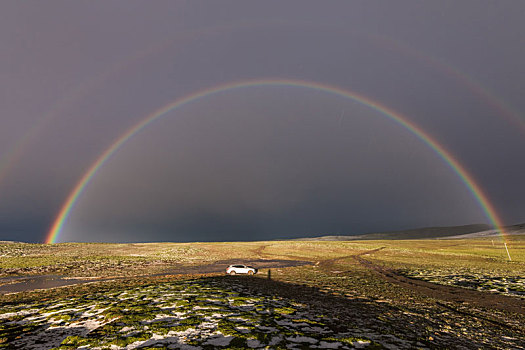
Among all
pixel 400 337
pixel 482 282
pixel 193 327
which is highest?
pixel 193 327

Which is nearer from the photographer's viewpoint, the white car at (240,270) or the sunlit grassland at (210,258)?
the white car at (240,270)

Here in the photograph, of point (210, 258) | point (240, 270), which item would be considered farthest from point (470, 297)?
point (210, 258)

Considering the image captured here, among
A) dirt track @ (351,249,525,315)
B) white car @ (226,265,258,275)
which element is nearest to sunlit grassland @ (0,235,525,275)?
white car @ (226,265,258,275)

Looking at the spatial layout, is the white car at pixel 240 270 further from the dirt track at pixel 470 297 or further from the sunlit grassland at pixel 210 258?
the dirt track at pixel 470 297

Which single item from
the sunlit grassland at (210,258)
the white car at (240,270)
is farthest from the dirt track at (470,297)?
the white car at (240,270)

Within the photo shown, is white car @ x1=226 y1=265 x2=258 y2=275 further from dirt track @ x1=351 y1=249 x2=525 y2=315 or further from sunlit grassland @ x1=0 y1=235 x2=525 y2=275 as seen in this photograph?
dirt track @ x1=351 y1=249 x2=525 y2=315

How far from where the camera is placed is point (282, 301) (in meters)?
17.9

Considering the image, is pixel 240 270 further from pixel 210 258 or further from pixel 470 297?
pixel 210 258

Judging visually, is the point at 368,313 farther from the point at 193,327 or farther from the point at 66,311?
the point at 66,311

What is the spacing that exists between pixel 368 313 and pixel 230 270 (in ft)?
84.8

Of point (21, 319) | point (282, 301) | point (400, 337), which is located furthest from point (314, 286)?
point (21, 319)

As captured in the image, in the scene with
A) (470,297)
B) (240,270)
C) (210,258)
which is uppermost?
(240,270)

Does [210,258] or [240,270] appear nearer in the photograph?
[240,270]

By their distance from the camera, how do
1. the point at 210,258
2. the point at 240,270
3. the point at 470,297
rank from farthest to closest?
1. the point at 210,258
2. the point at 240,270
3. the point at 470,297
